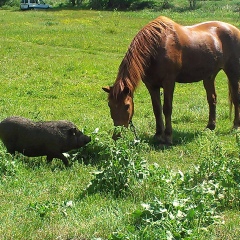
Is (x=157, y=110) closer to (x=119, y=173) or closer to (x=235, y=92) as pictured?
(x=235, y=92)

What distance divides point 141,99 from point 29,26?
71.9 ft

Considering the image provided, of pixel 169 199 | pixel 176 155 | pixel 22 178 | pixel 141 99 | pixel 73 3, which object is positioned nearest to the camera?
pixel 169 199

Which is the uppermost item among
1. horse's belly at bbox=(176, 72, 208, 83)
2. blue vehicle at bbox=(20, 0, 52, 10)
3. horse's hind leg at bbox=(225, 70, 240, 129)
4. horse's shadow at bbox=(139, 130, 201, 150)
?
horse's belly at bbox=(176, 72, 208, 83)

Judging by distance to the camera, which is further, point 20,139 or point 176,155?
point 176,155

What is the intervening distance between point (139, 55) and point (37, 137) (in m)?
2.38

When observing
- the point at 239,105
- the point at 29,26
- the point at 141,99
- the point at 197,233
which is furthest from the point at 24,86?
the point at 29,26

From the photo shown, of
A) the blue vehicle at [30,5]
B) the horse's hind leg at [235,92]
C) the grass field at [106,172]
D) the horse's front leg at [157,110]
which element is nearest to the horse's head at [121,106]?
the grass field at [106,172]

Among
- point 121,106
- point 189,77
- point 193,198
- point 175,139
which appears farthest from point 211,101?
point 193,198

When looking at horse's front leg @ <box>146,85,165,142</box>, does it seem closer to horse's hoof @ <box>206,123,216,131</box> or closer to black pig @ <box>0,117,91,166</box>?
horse's hoof @ <box>206,123,216,131</box>

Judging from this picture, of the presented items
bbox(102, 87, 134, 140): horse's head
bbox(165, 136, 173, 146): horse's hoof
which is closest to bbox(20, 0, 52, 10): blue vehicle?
bbox(165, 136, 173, 146): horse's hoof

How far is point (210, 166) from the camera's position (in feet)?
20.6

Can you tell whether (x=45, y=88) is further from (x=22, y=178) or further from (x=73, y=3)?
(x=73, y=3)

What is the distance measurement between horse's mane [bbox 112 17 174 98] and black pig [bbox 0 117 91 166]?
110 centimetres

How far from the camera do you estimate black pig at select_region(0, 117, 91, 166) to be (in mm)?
7531
